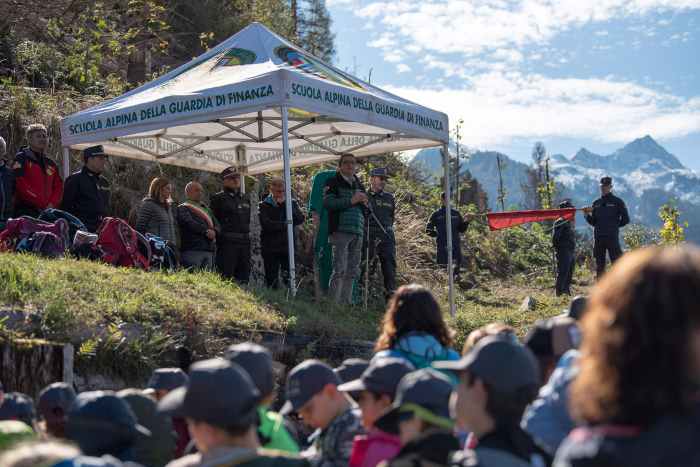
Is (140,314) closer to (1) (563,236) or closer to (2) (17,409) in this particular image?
(2) (17,409)

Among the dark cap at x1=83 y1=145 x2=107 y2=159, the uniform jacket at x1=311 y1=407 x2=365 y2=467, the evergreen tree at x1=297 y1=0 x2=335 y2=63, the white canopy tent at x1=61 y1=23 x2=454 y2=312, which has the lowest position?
the uniform jacket at x1=311 y1=407 x2=365 y2=467

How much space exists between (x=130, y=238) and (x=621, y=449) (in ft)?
23.8

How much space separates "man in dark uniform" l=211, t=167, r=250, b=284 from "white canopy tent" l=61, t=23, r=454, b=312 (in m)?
0.71

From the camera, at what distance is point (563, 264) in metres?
14.7

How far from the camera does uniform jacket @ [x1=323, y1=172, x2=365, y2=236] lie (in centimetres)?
991

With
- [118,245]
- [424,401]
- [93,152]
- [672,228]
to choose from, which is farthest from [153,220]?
[672,228]

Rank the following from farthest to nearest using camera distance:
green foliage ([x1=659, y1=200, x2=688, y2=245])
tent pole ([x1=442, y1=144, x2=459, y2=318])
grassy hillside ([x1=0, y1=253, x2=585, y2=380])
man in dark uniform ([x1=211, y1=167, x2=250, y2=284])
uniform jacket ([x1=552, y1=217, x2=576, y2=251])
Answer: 1. green foliage ([x1=659, y1=200, x2=688, y2=245])
2. uniform jacket ([x1=552, y1=217, x2=576, y2=251])
3. tent pole ([x1=442, y1=144, x2=459, y2=318])
4. man in dark uniform ([x1=211, y1=167, x2=250, y2=284])
5. grassy hillside ([x1=0, y1=253, x2=585, y2=380])

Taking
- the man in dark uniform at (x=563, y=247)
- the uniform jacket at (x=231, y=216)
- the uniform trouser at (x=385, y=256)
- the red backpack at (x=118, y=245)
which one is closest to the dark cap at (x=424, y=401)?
the red backpack at (x=118, y=245)

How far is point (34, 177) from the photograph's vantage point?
29.6 ft

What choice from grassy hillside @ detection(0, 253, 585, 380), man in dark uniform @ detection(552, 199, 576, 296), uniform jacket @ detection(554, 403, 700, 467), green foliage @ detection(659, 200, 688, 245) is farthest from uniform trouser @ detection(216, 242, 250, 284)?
green foliage @ detection(659, 200, 688, 245)

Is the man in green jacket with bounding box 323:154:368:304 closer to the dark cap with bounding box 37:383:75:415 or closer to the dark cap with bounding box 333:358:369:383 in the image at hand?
the dark cap with bounding box 333:358:369:383

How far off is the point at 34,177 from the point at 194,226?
67.8 inches

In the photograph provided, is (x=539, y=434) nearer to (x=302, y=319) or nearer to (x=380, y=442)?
(x=380, y=442)

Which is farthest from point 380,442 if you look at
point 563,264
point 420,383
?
point 563,264
